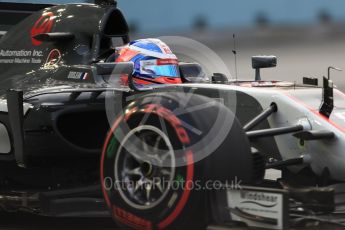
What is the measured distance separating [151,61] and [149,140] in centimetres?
171

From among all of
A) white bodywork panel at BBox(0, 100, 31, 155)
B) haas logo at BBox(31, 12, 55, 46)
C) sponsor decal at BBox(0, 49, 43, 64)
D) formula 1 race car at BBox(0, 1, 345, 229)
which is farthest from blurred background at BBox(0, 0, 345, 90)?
white bodywork panel at BBox(0, 100, 31, 155)

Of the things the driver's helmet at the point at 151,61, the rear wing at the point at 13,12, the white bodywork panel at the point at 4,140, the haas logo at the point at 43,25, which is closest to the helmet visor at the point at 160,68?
the driver's helmet at the point at 151,61

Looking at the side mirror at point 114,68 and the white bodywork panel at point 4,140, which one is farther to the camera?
the white bodywork panel at point 4,140

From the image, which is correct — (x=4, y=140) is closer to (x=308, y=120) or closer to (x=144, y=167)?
(x=144, y=167)

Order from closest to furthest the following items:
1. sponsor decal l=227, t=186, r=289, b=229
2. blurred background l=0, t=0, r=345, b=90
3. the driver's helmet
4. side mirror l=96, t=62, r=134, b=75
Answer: sponsor decal l=227, t=186, r=289, b=229
side mirror l=96, t=62, r=134, b=75
the driver's helmet
blurred background l=0, t=0, r=345, b=90

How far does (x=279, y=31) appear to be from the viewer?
10266 millimetres

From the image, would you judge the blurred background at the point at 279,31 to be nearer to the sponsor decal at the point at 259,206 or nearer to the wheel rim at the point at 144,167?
the wheel rim at the point at 144,167

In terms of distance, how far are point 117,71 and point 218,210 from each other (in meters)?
1.26

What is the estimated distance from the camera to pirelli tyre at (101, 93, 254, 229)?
10.4ft

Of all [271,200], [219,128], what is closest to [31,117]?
Answer: [219,128]

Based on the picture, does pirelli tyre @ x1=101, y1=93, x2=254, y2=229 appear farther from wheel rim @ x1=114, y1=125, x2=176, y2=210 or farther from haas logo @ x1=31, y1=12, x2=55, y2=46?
haas logo @ x1=31, y1=12, x2=55, y2=46

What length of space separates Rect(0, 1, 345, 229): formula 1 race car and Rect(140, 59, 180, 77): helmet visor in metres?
0.38

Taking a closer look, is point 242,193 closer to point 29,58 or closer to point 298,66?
point 29,58

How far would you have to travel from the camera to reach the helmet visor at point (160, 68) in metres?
4.98
